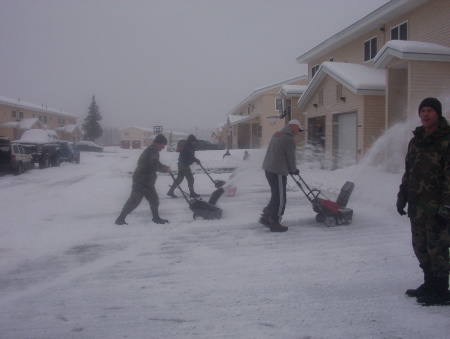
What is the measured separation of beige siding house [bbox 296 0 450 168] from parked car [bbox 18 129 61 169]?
604 inches

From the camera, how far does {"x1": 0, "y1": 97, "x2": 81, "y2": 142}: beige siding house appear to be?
143 ft

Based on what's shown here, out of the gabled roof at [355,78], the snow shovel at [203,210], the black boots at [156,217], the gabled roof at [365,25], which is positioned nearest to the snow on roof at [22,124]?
the gabled roof at [365,25]

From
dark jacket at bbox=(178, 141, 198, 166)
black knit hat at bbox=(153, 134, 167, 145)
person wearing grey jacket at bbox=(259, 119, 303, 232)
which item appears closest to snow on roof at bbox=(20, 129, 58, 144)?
dark jacket at bbox=(178, 141, 198, 166)

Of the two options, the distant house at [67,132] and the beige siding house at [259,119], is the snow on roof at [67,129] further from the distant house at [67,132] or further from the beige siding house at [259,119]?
the beige siding house at [259,119]

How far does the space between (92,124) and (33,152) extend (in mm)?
55724

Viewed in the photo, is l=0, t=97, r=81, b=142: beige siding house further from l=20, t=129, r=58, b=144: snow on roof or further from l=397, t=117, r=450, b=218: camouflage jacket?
l=397, t=117, r=450, b=218: camouflage jacket

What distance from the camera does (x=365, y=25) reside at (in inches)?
711

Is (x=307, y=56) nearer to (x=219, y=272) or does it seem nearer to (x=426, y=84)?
(x=426, y=84)

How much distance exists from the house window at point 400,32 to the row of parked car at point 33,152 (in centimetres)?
1820

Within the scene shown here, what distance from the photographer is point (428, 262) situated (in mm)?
3740

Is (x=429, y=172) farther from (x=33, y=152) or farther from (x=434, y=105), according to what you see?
(x=33, y=152)

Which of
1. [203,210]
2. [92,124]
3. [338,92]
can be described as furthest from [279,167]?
[92,124]

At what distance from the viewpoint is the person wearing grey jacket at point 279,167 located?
669cm

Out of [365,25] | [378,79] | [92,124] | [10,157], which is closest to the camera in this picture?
[378,79]
